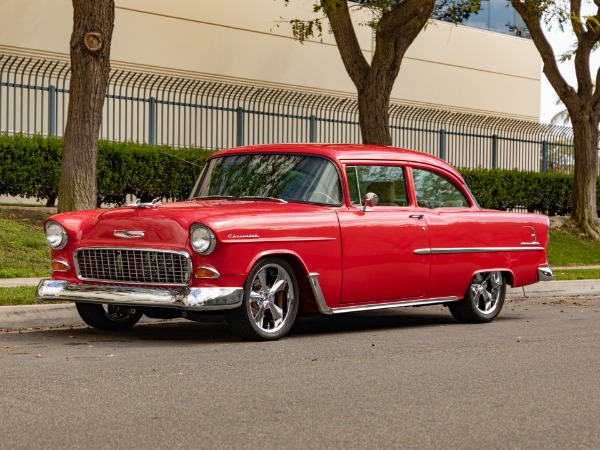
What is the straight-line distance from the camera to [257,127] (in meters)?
25.1

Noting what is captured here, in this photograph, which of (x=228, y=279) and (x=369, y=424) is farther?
(x=228, y=279)

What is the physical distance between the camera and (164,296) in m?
9.44

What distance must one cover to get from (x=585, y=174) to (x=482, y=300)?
1588 centimetres

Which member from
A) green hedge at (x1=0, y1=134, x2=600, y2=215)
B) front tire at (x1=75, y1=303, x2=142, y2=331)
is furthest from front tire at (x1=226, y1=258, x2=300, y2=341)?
green hedge at (x1=0, y1=134, x2=600, y2=215)

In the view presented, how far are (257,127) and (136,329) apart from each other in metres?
14.4

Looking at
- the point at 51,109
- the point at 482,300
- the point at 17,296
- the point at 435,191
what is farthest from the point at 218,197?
the point at 51,109

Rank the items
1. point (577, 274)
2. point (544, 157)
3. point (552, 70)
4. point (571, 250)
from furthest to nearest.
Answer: point (544, 157) < point (552, 70) < point (571, 250) < point (577, 274)

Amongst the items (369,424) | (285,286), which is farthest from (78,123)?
(369,424)

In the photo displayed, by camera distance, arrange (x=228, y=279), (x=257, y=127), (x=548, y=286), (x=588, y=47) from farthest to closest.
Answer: (x=588, y=47) → (x=257, y=127) → (x=548, y=286) → (x=228, y=279)

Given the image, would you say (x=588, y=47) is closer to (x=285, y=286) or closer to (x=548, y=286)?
(x=548, y=286)

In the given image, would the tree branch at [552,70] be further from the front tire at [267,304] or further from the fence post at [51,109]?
the front tire at [267,304]

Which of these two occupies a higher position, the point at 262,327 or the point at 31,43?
the point at 31,43

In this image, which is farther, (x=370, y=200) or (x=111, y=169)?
(x=111, y=169)

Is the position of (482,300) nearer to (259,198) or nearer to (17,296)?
(259,198)
